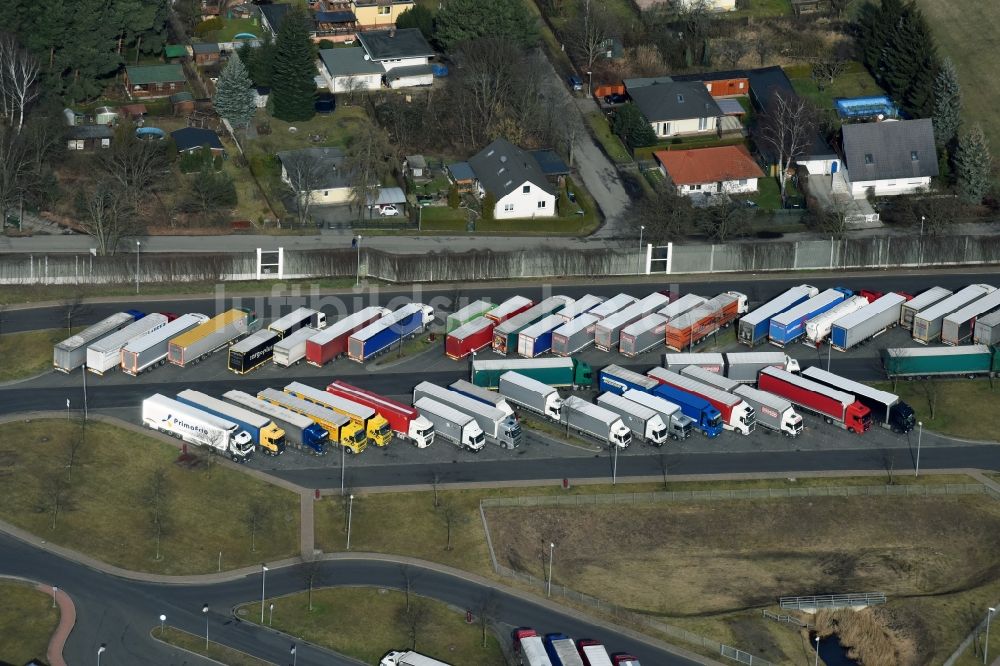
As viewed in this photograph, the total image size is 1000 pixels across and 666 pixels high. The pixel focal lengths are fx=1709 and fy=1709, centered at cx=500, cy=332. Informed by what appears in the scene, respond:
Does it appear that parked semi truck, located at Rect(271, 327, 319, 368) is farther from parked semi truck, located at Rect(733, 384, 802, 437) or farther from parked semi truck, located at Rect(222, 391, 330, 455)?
parked semi truck, located at Rect(733, 384, 802, 437)

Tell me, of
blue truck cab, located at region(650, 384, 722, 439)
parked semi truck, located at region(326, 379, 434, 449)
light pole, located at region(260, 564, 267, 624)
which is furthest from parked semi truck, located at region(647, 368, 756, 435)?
A: light pole, located at region(260, 564, 267, 624)

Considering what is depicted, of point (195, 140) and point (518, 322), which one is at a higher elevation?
point (195, 140)

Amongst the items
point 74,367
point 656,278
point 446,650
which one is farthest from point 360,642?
point 656,278

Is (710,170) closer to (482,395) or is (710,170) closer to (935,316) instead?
(935,316)

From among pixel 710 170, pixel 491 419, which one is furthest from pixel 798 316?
pixel 491 419

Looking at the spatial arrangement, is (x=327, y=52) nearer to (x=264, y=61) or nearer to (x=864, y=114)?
(x=264, y=61)

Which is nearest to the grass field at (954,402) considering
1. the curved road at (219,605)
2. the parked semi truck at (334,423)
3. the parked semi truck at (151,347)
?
the curved road at (219,605)

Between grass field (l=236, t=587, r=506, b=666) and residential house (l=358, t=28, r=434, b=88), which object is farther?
residential house (l=358, t=28, r=434, b=88)
